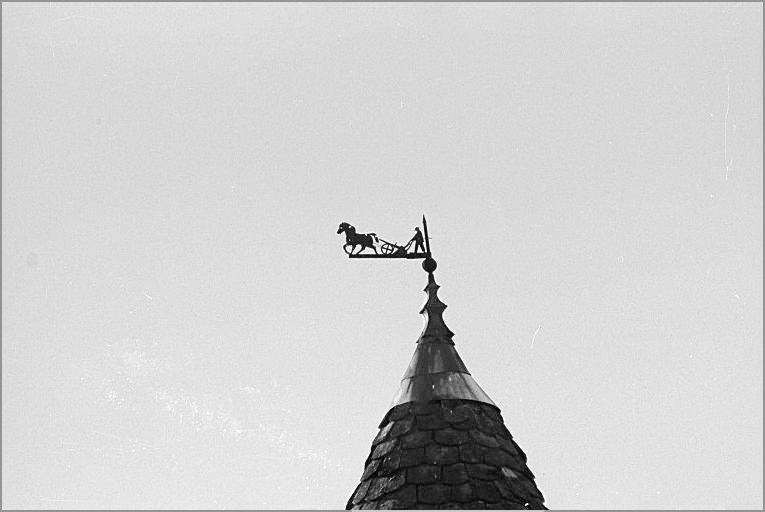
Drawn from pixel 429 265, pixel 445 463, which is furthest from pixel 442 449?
pixel 429 265

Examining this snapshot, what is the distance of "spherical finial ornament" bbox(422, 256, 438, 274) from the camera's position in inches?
338

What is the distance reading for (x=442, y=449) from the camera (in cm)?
726

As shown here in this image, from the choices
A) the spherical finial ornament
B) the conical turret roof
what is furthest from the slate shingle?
the spherical finial ornament

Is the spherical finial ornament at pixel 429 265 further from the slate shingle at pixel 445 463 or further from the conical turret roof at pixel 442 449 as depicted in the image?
the slate shingle at pixel 445 463

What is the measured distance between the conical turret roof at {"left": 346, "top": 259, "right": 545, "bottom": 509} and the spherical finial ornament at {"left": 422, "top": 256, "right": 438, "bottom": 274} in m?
0.53

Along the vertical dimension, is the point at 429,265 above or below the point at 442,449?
above

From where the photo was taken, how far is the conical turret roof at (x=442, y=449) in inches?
275

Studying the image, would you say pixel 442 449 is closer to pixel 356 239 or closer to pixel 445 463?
pixel 445 463

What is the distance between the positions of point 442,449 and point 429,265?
5.86ft

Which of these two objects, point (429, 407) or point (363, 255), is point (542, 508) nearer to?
point (429, 407)

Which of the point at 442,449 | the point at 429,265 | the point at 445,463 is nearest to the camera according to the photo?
the point at 445,463

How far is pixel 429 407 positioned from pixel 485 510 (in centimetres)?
107

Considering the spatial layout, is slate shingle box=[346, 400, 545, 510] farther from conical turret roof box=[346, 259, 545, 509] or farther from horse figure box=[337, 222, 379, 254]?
horse figure box=[337, 222, 379, 254]

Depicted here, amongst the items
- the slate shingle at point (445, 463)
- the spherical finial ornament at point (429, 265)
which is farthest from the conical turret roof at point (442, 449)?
the spherical finial ornament at point (429, 265)
